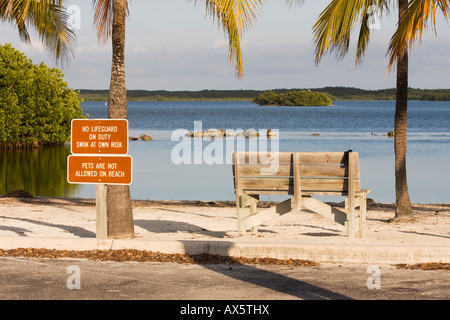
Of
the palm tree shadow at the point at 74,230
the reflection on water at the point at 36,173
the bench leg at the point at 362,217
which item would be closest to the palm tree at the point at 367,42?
the bench leg at the point at 362,217

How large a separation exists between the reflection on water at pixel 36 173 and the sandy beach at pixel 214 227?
775 centimetres

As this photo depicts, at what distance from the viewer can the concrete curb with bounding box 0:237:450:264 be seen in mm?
8805

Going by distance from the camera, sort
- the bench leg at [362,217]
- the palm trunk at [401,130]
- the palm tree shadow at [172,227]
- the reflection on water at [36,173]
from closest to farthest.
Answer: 1. the bench leg at [362,217]
2. the palm tree shadow at [172,227]
3. the palm trunk at [401,130]
4. the reflection on water at [36,173]

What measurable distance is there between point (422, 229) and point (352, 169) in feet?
7.47

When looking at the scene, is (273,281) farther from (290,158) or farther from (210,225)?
(210,225)

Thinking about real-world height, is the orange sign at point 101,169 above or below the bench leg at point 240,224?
above

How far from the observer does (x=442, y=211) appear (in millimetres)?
14695

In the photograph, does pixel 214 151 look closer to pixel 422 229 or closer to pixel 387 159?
pixel 387 159

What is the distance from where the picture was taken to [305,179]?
10258mm

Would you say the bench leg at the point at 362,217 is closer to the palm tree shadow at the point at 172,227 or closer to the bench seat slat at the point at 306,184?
the bench seat slat at the point at 306,184

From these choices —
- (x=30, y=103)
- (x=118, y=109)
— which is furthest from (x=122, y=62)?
(x=30, y=103)

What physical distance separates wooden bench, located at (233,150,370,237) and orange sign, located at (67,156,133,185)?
1.70 m

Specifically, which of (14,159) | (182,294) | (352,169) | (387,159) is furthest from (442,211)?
(14,159)

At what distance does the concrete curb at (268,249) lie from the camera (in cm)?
880
